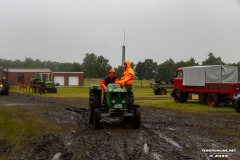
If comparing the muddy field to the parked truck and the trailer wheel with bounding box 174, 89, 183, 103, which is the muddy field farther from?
the trailer wheel with bounding box 174, 89, 183, 103

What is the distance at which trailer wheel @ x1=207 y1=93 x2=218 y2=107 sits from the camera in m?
22.8

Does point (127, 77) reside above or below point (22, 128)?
above

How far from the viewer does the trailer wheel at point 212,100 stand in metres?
22.8

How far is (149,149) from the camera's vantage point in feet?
28.8

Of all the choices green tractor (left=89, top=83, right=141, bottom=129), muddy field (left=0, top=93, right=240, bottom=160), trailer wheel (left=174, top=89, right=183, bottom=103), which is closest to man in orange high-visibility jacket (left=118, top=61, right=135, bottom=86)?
green tractor (left=89, top=83, right=141, bottom=129)

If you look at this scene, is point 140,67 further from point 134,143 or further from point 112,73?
point 134,143

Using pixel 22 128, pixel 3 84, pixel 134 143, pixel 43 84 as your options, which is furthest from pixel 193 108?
pixel 43 84

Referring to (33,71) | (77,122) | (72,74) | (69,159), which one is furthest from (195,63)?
(69,159)

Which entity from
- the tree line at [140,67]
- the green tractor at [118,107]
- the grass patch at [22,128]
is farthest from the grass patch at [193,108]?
the tree line at [140,67]

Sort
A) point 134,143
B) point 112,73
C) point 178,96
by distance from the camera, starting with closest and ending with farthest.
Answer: point 134,143 → point 112,73 → point 178,96

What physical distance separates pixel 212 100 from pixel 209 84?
1120 millimetres

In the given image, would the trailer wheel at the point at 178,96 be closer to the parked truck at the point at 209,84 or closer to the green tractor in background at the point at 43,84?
the parked truck at the point at 209,84

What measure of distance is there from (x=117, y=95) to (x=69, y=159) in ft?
16.3

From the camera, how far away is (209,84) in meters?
23.8
